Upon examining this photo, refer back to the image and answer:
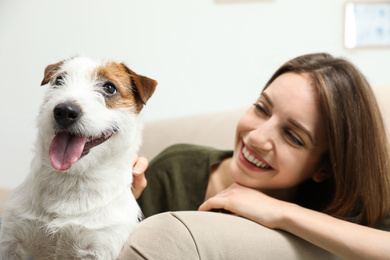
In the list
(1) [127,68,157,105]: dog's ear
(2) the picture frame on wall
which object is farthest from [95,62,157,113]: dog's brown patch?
(2) the picture frame on wall

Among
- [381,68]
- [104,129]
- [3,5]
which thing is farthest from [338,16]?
[104,129]

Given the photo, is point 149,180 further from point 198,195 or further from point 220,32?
point 220,32

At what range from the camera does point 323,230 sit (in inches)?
42.4

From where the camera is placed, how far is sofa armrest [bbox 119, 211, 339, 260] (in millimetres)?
905

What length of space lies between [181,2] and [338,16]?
3.37ft

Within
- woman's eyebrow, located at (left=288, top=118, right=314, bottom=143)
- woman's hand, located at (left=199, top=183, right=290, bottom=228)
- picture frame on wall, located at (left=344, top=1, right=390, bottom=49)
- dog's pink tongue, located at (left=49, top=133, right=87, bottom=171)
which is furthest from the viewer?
picture frame on wall, located at (left=344, top=1, right=390, bottom=49)

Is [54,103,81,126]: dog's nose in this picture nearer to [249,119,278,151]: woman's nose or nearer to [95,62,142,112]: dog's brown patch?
[95,62,142,112]: dog's brown patch

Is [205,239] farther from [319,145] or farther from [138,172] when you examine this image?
[319,145]

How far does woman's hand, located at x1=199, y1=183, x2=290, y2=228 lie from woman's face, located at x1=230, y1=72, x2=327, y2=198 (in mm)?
100

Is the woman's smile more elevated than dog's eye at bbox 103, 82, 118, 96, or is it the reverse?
dog's eye at bbox 103, 82, 118, 96

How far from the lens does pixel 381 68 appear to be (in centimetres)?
291

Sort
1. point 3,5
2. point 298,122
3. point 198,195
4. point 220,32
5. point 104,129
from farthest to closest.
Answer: point 220,32, point 3,5, point 198,195, point 298,122, point 104,129

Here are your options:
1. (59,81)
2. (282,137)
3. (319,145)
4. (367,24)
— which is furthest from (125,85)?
(367,24)

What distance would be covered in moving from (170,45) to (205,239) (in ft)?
6.35
